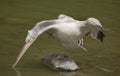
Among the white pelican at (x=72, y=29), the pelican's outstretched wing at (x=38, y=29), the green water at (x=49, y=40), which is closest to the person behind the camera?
the pelican's outstretched wing at (x=38, y=29)

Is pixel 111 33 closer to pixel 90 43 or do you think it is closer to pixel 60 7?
pixel 90 43

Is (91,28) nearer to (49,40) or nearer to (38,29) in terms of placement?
(38,29)

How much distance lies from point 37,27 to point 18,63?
29.1 inches

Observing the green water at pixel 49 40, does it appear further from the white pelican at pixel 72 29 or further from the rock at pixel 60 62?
the white pelican at pixel 72 29

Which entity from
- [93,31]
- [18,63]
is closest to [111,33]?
[93,31]

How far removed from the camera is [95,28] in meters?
6.66

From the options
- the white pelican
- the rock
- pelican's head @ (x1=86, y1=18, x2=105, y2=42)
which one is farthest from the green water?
pelican's head @ (x1=86, y1=18, x2=105, y2=42)

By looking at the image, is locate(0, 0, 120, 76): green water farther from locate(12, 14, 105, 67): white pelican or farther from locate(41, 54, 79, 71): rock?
locate(12, 14, 105, 67): white pelican

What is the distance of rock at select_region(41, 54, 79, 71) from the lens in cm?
658

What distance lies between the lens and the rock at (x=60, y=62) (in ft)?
21.6

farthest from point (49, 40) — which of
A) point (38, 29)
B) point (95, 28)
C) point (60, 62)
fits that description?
point (38, 29)

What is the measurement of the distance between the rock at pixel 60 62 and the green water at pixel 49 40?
9 cm

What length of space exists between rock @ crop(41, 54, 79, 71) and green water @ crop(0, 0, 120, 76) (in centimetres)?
9

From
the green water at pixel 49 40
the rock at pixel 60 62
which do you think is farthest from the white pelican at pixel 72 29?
the green water at pixel 49 40
